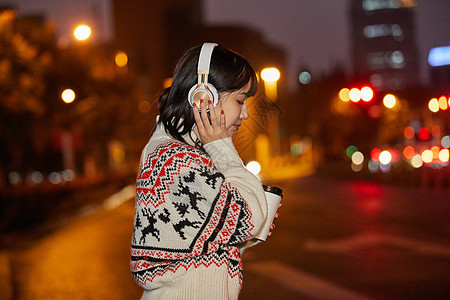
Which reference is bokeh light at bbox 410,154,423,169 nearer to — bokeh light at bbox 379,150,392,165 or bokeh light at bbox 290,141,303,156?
bokeh light at bbox 379,150,392,165

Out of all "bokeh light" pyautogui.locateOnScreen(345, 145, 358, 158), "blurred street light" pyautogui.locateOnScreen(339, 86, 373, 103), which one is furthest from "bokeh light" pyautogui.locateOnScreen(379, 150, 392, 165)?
"bokeh light" pyautogui.locateOnScreen(345, 145, 358, 158)

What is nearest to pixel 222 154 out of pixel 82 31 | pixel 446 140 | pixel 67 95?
pixel 82 31

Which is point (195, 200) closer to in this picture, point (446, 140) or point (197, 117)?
point (197, 117)

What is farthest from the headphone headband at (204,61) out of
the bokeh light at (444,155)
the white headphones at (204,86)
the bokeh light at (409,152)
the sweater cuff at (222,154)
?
the bokeh light at (409,152)

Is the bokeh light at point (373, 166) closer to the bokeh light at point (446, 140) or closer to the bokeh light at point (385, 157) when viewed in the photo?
the bokeh light at point (385, 157)

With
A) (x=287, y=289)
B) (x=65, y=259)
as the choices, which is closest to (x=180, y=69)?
(x=287, y=289)

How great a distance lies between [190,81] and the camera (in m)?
1.96

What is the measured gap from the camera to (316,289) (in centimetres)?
662

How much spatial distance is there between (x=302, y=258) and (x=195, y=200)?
7.12 m

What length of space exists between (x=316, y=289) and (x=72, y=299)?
9.05ft

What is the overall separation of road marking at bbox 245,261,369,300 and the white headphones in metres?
4.77

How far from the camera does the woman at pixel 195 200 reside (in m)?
1.77

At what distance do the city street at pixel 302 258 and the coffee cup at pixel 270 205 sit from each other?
459 cm

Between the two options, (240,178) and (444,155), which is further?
(444,155)
